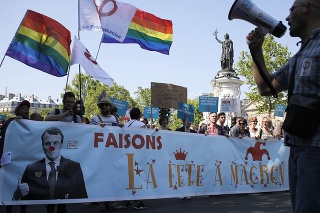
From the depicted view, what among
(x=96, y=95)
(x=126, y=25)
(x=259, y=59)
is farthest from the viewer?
(x=96, y=95)

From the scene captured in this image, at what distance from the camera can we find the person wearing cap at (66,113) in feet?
20.3

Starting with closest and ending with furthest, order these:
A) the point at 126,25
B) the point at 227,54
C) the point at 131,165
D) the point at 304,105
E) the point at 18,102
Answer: the point at 304,105 < the point at 131,165 < the point at 126,25 < the point at 227,54 < the point at 18,102

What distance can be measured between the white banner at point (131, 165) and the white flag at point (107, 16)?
2743 mm

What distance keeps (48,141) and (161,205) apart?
2541 millimetres

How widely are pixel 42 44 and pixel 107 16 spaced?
2.01 m

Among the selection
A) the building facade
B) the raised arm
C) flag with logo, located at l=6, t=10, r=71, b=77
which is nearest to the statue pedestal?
flag with logo, located at l=6, t=10, r=71, b=77

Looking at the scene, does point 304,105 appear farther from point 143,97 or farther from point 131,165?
point 143,97

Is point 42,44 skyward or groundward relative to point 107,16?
groundward

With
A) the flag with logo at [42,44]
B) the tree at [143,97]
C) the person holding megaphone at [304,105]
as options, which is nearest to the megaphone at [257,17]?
the person holding megaphone at [304,105]

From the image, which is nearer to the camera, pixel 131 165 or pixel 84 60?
pixel 131 165

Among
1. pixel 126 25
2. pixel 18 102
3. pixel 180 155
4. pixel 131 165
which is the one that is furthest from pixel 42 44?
pixel 18 102

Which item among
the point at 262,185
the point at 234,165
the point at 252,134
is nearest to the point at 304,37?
the point at 234,165

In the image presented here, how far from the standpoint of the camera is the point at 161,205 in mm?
7414

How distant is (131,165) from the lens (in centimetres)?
681
